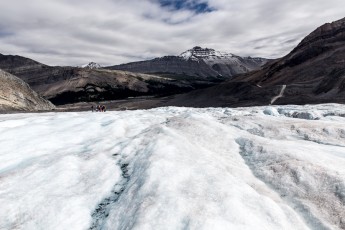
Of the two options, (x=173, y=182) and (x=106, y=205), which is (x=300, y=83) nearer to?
(x=173, y=182)

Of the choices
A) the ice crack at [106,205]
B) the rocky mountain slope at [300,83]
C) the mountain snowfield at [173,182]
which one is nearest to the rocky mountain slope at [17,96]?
the rocky mountain slope at [300,83]

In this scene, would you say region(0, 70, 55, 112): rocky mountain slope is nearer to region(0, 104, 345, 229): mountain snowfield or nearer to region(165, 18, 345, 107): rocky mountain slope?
region(165, 18, 345, 107): rocky mountain slope

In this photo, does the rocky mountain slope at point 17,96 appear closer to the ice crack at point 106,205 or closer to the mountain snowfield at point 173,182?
the mountain snowfield at point 173,182

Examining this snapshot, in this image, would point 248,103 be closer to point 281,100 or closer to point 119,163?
point 281,100

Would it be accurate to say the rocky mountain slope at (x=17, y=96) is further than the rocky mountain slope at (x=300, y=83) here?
Yes

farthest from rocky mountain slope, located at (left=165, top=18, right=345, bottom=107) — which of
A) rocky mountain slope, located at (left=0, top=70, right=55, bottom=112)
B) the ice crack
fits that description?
the ice crack

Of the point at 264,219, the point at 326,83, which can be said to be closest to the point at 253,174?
the point at 264,219

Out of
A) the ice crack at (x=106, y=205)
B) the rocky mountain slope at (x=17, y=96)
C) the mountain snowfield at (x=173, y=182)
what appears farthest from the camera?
the rocky mountain slope at (x=17, y=96)
